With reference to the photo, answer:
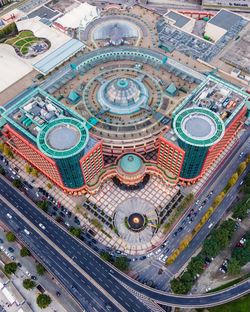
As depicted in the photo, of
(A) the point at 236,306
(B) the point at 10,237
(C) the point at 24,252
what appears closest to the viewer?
(A) the point at 236,306

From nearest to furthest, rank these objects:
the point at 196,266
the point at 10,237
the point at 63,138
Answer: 1. the point at 196,266
2. the point at 63,138
3. the point at 10,237

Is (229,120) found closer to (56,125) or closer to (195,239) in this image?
(195,239)

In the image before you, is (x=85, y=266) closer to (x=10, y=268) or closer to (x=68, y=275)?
(x=68, y=275)

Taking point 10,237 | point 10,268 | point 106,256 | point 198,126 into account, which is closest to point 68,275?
point 106,256

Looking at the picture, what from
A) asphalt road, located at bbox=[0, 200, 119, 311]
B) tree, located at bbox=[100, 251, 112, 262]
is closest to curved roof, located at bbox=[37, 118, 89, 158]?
asphalt road, located at bbox=[0, 200, 119, 311]

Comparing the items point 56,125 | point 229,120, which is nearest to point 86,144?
point 56,125

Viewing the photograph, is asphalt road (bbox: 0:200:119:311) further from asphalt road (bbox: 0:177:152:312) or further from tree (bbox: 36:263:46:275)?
tree (bbox: 36:263:46:275)
